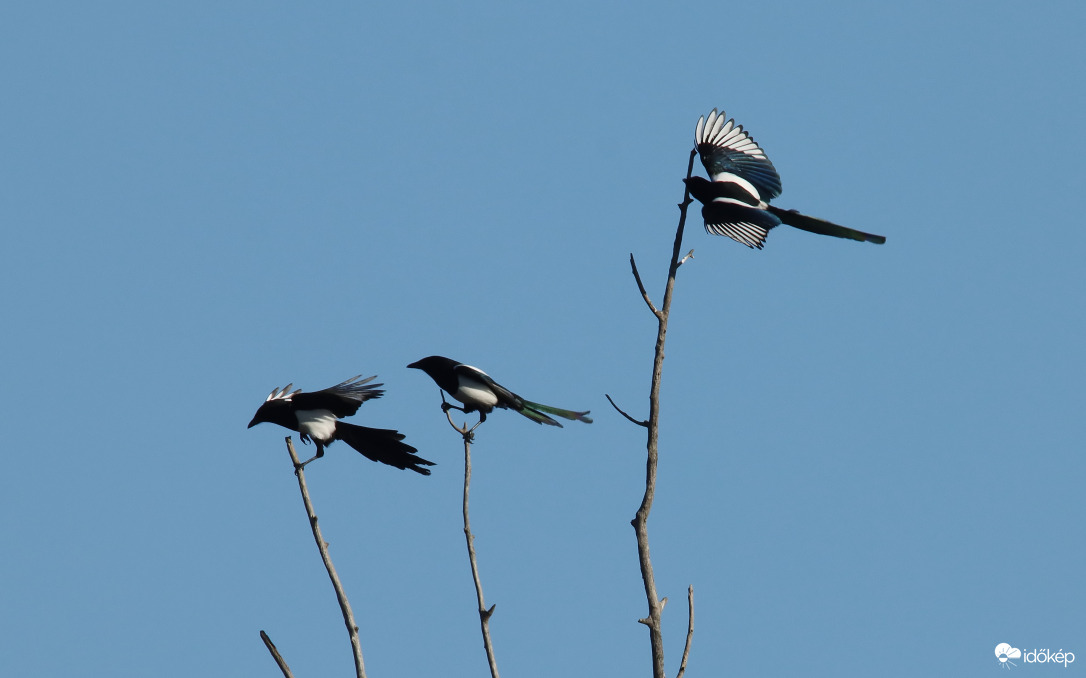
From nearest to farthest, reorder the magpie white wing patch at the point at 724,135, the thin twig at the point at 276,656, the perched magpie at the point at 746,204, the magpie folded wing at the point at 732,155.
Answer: the thin twig at the point at 276,656, the perched magpie at the point at 746,204, the magpie folded wing at the point at 732,155, the magpie white wing patch at the point at 724,135

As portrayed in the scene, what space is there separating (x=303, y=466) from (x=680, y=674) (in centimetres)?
207

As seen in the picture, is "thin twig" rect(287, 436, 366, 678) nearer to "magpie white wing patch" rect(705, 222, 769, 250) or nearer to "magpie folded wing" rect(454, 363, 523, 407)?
"magpie folded wing" rect(454, 363, 523, 407)

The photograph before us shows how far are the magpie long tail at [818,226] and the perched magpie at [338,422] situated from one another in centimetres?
221

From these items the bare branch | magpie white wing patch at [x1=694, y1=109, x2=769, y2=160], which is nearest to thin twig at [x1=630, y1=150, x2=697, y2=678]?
the bare branch

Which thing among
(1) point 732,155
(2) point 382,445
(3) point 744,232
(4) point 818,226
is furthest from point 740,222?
(2) point 382,445

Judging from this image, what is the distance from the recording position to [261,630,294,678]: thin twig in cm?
479

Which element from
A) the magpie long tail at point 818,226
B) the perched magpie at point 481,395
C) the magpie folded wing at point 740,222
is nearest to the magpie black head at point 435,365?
the perched magpie at point 481,395

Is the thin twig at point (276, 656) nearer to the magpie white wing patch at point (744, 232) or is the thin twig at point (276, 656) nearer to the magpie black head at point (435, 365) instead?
the magpie black head at point (435, 365)

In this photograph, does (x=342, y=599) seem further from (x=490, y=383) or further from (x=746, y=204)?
(x=746, y=204)

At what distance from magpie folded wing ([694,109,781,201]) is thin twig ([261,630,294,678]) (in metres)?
3.37

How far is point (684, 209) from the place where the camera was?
6.09 m

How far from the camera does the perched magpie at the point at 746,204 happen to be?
6.36 meters

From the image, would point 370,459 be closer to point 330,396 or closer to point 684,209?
point 330,396

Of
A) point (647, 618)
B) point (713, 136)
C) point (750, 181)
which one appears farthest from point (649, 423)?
point (713, 136)
